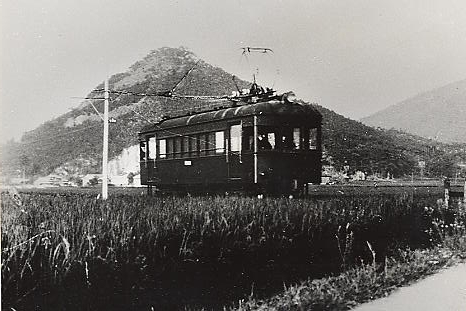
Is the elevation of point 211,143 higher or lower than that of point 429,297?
higher

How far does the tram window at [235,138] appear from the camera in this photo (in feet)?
27.9

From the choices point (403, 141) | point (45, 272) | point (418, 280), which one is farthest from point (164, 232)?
point (403, 141)

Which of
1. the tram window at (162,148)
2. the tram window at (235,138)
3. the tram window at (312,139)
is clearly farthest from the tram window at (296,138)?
the tram window at (162,148)

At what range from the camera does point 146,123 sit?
Answer: 12141mm

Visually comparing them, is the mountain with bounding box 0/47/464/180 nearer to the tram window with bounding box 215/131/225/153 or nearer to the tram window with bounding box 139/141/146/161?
the tram window with bounding box 139/141/146/161

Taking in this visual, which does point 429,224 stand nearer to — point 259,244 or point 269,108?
point 259,244

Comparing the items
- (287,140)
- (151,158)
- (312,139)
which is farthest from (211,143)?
(151,158)

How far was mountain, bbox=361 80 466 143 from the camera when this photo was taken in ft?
18.6

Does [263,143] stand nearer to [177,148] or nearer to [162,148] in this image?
[177,148]

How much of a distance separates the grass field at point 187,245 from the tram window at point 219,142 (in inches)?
83.8

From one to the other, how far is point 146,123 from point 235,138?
4077 mm

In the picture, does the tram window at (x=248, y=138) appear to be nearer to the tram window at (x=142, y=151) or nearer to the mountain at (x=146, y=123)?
the mountain at (x=146, y=123)

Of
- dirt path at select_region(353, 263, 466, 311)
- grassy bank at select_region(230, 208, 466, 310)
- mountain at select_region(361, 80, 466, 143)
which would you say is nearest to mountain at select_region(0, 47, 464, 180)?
mountain at select_region(361, 80, 466, 143)

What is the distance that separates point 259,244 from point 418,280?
165 centimetres
